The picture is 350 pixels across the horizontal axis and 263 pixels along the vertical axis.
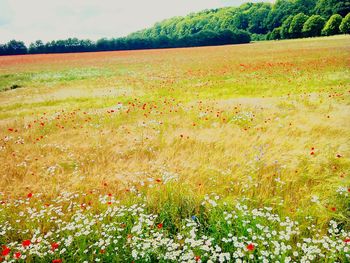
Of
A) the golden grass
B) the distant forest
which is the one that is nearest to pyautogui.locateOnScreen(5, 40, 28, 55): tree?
the distant forest

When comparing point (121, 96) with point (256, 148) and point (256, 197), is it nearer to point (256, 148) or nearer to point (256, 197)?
point (256, 148)

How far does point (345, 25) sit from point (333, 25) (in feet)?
18.9

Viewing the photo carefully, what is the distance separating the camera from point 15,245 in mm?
3672

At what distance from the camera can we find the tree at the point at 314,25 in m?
92.9

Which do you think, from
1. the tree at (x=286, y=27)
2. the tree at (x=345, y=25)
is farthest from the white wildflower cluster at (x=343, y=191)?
the tree at (x=286, y=27)

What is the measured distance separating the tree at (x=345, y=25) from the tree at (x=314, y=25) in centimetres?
1112

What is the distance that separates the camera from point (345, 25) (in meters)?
81.8

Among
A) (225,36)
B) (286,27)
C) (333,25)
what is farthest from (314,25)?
(225,36)

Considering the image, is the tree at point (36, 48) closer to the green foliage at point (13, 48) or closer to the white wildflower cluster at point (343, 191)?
the green foliage at point (13, 48)

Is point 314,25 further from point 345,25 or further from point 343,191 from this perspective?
point 343,191

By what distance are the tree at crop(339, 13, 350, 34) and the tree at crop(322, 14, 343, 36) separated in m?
4.17

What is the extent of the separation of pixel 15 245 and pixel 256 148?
4658mm

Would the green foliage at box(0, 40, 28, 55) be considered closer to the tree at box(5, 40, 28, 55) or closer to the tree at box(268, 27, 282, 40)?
the tree at box(5, 40, 28, 55)

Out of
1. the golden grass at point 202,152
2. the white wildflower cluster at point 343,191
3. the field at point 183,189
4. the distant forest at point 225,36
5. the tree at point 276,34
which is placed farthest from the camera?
the tree at point 276,34
